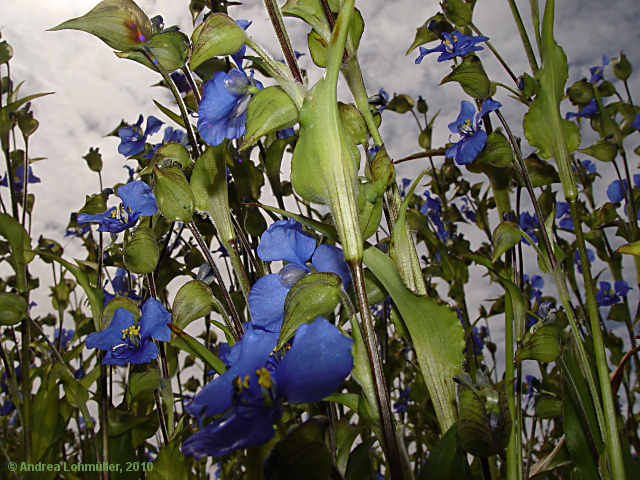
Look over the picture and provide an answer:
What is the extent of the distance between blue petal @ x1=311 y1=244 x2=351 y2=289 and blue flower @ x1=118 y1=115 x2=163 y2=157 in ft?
1.84

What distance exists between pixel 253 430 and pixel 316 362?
0.06 metres

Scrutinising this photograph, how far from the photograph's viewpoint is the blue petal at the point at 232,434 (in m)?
0.26

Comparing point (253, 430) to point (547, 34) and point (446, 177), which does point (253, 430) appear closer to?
point (547, 34)

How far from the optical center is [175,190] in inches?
18.2

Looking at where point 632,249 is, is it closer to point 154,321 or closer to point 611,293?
point 154,321

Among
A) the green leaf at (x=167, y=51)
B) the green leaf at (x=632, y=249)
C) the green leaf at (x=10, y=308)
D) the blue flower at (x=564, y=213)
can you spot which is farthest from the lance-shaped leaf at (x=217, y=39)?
the blue flower at (x=564, y=213)

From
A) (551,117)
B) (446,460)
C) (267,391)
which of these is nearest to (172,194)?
(267,391)

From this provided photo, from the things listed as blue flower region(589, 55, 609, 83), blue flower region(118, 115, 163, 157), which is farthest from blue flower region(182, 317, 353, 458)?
blue flower region(589, 55, 609, 83)

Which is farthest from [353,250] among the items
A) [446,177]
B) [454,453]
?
[446,177]

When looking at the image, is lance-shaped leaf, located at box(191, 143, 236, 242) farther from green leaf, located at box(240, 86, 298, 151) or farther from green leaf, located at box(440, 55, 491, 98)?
green leaf, located at box(440, 55, 491, 98)

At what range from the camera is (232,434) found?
0.90 feet

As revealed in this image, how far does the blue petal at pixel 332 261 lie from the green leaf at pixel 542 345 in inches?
9.7

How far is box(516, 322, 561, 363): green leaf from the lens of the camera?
0.50m

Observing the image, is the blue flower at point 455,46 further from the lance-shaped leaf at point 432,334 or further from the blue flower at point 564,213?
the blue flower at point 564,213
